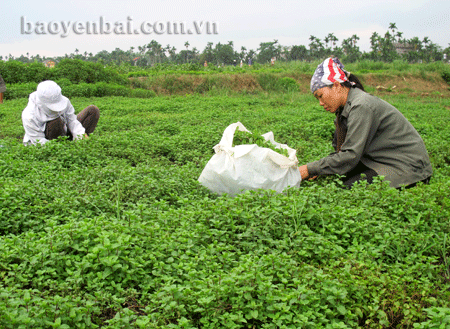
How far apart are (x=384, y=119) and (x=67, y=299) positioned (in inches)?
127

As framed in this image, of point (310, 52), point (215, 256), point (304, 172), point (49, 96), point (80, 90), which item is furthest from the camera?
point (310, 52)

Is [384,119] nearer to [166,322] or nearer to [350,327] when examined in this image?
[350,327]

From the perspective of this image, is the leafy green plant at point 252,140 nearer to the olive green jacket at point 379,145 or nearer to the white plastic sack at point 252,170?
the white plastic sack at point 252,170

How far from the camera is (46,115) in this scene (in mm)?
5895

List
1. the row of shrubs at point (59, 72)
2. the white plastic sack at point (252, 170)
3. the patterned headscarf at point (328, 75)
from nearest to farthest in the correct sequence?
the white plastic sack at point (252, 170), the patterned headscarf at point (328, 75), the row of shrubs at point (59, 72)

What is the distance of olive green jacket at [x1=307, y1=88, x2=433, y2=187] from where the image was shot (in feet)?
12.8

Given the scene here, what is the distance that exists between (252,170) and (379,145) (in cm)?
131

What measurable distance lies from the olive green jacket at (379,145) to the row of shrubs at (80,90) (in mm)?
11708

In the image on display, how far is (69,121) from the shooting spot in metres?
6.24

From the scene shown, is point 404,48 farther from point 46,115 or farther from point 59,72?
point 46,115

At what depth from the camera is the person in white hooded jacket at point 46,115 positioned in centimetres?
567

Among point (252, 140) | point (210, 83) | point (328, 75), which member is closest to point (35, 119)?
point (252, 140)

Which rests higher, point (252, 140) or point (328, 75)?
point (328, 75)

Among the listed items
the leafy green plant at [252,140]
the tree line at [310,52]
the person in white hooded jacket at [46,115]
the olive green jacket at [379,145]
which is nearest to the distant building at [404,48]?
the tree line at [310,52]
